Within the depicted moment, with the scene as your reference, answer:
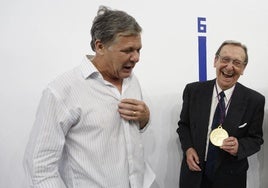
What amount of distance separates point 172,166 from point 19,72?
4.03ft

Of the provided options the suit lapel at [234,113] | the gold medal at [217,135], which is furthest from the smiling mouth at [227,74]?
the gold medal at [217,135]

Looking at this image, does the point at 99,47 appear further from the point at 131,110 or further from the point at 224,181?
the point at 224,181

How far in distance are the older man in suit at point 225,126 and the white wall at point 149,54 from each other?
0.32 meters

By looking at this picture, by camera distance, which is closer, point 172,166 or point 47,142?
point 47,142

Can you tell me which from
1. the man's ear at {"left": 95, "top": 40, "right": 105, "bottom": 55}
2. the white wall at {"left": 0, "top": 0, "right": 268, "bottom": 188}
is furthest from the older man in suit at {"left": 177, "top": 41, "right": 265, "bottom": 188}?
the man's ear at {"left": 95, "top": 40, "right": 105, "bottom": 55}

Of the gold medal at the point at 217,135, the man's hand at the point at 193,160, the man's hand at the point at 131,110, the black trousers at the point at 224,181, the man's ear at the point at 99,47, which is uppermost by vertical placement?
the man's ear at the point at 99,47

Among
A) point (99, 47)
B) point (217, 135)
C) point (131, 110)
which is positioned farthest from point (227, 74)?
point (99, 47)

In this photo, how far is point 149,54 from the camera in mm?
1913

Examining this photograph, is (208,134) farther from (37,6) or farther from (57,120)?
(37,6)

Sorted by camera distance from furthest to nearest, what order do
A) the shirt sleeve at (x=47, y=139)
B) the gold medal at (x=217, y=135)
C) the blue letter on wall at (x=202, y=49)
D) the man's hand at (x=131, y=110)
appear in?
1. the blue letter on wall at (x=202, y=49)
2. the gold medal at (x=217, y=135)
3. the man's hand at (x=131, y=110)
4. the shirt sleeve at (x=47, y=139)

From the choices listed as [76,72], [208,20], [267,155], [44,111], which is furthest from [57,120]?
[267,155]

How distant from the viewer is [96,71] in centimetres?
109

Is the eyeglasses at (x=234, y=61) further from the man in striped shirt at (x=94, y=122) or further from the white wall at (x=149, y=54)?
the man in striped shirt at (x=94, y=122)

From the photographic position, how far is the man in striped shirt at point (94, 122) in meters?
0.99
